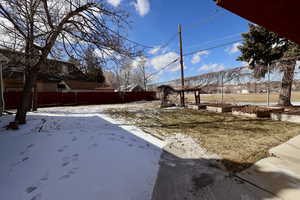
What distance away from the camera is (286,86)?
8195mm

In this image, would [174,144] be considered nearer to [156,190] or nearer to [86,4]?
[156,190]

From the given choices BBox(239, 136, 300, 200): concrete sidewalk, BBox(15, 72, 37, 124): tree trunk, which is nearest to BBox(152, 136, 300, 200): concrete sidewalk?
BBox(239, 136, 300, 200): concrete sidewalk

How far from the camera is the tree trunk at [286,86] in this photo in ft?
25.1

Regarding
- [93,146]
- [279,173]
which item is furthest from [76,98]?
[279,173]

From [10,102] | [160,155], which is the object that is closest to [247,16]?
[160,155]

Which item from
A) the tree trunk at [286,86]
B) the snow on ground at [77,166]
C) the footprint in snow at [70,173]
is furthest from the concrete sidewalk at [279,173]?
the tree trunk at [286,86]

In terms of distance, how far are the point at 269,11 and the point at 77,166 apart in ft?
9.87

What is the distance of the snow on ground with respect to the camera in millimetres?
1817

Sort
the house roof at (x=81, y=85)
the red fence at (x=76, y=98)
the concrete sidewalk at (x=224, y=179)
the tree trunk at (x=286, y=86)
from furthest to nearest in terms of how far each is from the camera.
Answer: the house roof at (x=81, y=85)
the red fence at (x=76, y=98)
the tree trunk at (x=286, y=86)
the concrete sidewalk at (x=224, y=179)

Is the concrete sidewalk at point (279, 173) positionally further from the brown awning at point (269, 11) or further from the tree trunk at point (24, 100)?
the tree trunk at point (24, 100)

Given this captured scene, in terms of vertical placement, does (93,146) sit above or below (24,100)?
below

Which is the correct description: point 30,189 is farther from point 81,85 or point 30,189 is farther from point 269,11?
point 81,85

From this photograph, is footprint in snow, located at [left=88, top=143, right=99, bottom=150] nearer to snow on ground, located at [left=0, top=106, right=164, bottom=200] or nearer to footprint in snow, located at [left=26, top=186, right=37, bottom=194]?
snow on ground, located at [left=0, top=106, right=164, bottom=200]

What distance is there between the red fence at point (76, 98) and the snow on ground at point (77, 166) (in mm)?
10140
